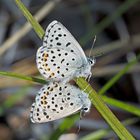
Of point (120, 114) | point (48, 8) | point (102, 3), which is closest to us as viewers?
point (48, 8)

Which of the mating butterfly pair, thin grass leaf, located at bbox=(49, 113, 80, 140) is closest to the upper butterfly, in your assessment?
the mating butterfly pair

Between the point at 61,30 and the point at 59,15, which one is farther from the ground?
the point at 61,30

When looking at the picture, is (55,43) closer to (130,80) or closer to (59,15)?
(130,80)

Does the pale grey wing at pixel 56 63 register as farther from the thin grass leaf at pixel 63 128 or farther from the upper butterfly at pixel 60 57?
the thin grass leaf at pixel 63 128

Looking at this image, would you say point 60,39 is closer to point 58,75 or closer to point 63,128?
point 58,75

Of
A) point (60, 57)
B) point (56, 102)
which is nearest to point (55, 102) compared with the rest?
point (56, 102)

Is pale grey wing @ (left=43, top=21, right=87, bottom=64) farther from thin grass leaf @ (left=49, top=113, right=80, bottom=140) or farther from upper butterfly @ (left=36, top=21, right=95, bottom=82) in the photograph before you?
thin grass leaf @ (left=49, top=113, right=80, bottom=140)

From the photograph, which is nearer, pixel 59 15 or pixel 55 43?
pixel 55 43

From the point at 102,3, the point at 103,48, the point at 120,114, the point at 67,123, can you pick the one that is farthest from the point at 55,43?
the point at 102,3
